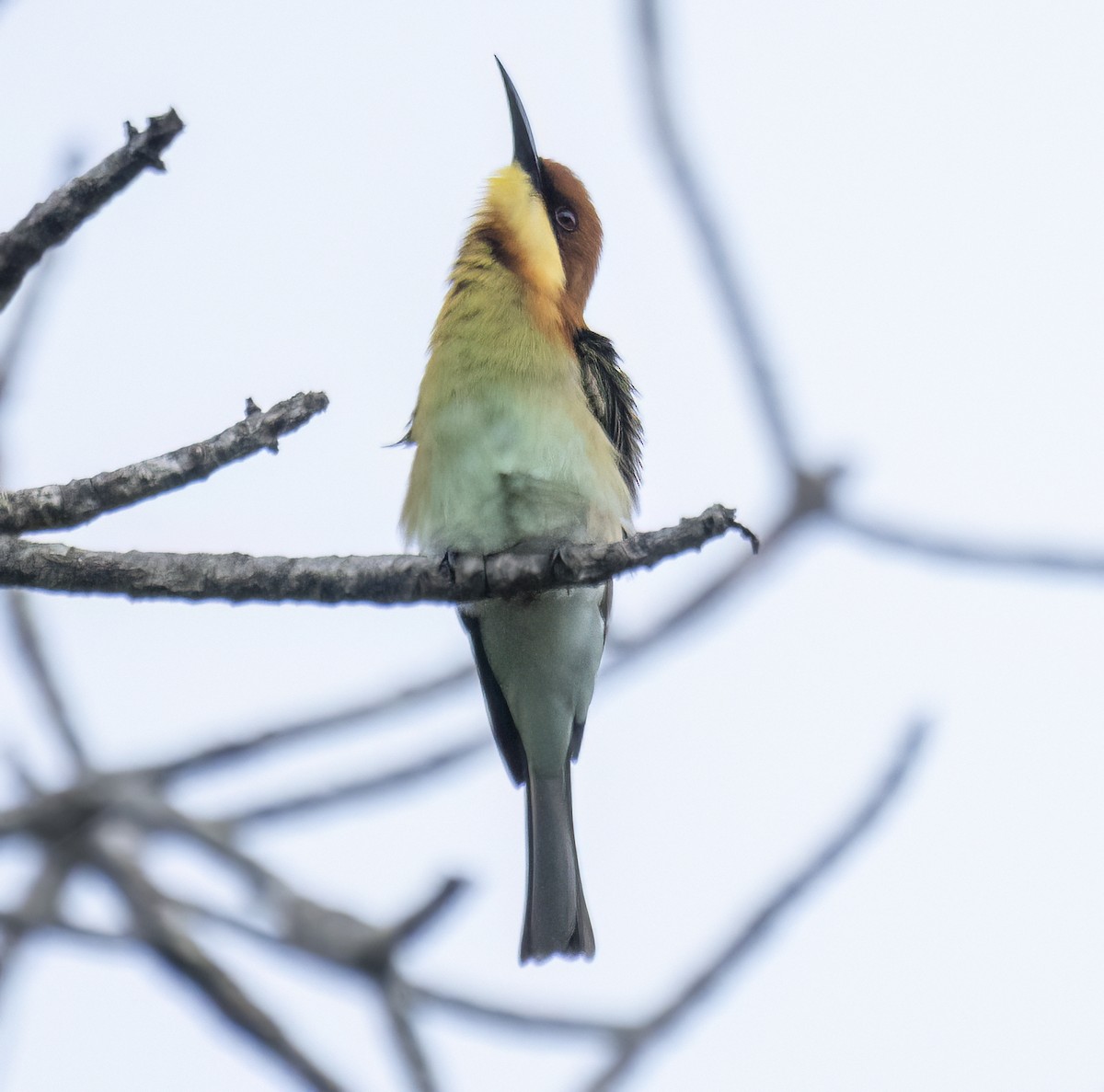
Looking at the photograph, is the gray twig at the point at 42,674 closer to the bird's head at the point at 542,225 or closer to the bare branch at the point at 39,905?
the bare branch at the point at 39,905

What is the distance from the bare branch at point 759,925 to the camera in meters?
3.69

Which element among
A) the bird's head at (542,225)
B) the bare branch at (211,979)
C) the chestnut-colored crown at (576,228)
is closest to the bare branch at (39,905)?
the bare branch at (211,979)

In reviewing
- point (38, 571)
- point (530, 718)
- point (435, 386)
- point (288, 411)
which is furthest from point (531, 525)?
point (38, 571)

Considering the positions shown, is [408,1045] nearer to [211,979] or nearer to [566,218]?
[211,979]

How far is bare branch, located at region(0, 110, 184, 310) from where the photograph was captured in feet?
8.87

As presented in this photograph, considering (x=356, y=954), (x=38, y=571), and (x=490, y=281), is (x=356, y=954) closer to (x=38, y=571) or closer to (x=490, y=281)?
(x=38, y=571)

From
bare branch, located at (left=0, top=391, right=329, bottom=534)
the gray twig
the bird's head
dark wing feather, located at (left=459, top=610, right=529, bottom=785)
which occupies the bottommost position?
bare branch, located at (left=0, top=391, right=329, bottom=534)

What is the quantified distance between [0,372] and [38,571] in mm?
1720

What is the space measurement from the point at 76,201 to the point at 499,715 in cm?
238

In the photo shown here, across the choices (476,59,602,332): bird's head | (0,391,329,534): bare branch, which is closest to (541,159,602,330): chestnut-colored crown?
(476,59,602,332): bird's head

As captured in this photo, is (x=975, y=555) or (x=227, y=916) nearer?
(x=227, y=916)

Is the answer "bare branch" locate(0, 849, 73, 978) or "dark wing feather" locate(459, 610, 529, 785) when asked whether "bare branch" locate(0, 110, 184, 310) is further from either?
"dark wing feather" locate(459, 610, 529, 785)

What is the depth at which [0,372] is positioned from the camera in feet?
13.7

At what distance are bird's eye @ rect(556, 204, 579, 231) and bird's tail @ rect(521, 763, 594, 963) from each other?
202 centimetres
